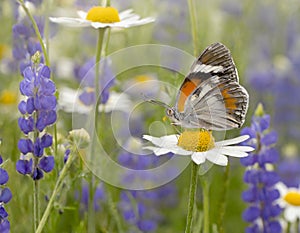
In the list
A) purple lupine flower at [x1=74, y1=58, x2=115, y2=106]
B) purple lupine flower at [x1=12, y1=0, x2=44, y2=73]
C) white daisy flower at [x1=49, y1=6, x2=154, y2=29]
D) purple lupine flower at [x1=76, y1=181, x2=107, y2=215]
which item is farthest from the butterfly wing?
purple lupine flower at [x1=76, y1=181, x2=107, y2=215]

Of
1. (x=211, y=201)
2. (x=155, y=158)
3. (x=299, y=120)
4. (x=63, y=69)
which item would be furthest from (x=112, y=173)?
(x=299, y=120)

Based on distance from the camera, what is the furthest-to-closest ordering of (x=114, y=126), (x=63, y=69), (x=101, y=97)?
(x=63, y=69) < (x=114, y=126) < (x=101, y=97)

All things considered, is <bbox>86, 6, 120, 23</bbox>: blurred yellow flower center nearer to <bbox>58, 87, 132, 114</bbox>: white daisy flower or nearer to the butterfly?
the butterfly

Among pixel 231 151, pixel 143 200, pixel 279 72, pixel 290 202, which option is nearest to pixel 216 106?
pixel 231 151

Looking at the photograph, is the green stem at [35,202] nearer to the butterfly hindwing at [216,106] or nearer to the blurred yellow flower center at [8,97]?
the butterfly hindwing at [216,106]

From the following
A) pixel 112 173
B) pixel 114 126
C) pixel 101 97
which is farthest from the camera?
pixel 112 173

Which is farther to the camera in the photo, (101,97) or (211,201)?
(211,201)

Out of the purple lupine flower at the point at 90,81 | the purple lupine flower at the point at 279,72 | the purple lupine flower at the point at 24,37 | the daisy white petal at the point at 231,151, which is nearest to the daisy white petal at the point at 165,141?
the daisy white petal at the point at 231,151

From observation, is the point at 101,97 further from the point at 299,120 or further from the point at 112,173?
the point at 299,120
